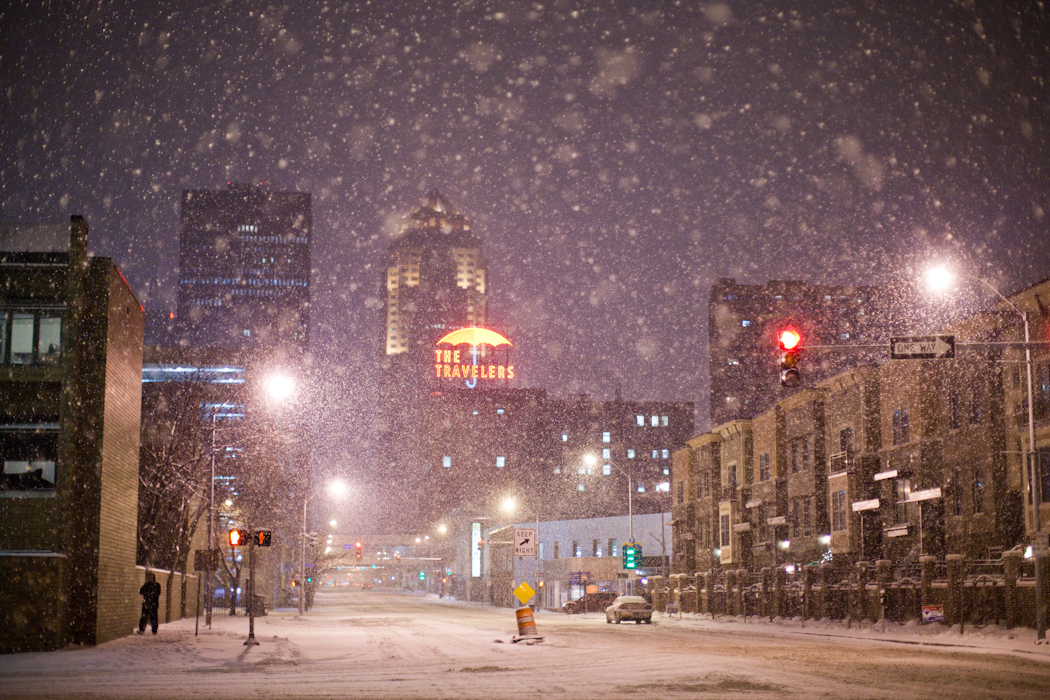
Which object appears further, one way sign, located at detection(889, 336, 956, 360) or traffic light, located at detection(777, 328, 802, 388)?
one way sign, located at detection(889, 336, 956, 360)

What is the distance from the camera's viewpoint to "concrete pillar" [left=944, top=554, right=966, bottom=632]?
117 ft

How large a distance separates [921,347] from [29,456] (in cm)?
2329

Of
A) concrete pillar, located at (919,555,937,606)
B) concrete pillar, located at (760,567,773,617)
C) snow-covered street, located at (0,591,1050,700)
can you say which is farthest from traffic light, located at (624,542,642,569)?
snow-covered street, located at (0,591,1050,700)

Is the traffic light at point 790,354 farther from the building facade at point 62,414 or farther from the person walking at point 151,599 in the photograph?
the person walking at point 151,599

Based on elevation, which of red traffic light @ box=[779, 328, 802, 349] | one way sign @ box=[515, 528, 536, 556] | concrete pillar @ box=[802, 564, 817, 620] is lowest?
concrete pillar @ box=[802, 564, 817, 620]

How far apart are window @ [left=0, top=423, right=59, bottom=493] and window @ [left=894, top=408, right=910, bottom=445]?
3702cm

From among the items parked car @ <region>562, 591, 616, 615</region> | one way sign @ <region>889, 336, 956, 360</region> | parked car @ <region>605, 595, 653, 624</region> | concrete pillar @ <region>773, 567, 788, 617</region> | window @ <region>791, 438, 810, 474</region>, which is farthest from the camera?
parked car @ <region>562, 591, 616, 615</region>

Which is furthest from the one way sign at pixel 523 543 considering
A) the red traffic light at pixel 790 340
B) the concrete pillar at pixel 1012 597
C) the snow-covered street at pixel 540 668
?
the concrete pillar at pixel 1012 597

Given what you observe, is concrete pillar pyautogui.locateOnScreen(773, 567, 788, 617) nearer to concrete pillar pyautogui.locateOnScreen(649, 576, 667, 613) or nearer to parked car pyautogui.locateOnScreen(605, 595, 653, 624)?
parked car pyautogui.locateOnScreen(605, 595, 653, 624)

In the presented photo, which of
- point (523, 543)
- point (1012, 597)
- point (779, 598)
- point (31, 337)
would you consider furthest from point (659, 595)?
point (31, 337)

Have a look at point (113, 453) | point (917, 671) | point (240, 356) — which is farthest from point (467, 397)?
point (917, 671)

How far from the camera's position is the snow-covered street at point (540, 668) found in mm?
16344

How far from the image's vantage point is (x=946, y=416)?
47438mm

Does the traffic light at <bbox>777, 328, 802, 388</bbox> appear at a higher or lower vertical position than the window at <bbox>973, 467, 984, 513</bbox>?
higher
